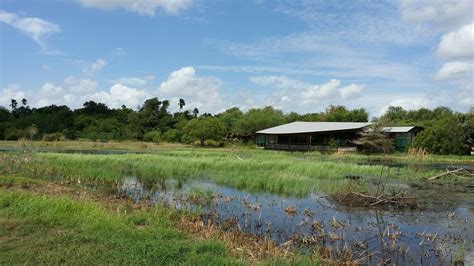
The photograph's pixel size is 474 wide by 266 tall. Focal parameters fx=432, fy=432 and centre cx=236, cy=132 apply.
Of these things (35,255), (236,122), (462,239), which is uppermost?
(236,122)

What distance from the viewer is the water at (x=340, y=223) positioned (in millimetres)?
10109

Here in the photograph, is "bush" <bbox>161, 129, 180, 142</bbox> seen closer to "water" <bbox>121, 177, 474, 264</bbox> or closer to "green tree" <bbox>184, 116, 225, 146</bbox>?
"green tree" <bbox>184, 116, 225, 146</bbox>

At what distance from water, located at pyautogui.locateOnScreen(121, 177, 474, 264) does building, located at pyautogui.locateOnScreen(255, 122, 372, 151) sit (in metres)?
35.0

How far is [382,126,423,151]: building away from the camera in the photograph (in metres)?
55.5

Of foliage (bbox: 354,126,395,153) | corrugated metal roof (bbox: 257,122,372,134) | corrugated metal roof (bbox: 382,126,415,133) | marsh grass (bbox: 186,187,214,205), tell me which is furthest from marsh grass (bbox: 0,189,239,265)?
corrugated metal roof (bbox: 382,126,415,133)

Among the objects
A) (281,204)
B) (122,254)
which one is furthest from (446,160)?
(122,254)

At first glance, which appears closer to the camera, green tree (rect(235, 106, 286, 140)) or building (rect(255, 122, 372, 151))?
building (rect(255, 122, 372, 151))

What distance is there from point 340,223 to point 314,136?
1769 inches

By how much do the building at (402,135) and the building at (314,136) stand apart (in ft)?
16.9

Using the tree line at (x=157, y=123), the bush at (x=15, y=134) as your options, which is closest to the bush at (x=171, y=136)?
the tree line at (x=157, y=123)

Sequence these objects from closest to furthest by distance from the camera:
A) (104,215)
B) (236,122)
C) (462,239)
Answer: (104,215)
(462,239)
(236,122)

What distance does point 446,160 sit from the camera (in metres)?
43.4

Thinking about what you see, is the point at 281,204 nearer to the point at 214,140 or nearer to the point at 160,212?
the point at 160,212

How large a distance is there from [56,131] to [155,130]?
17.3 metres
